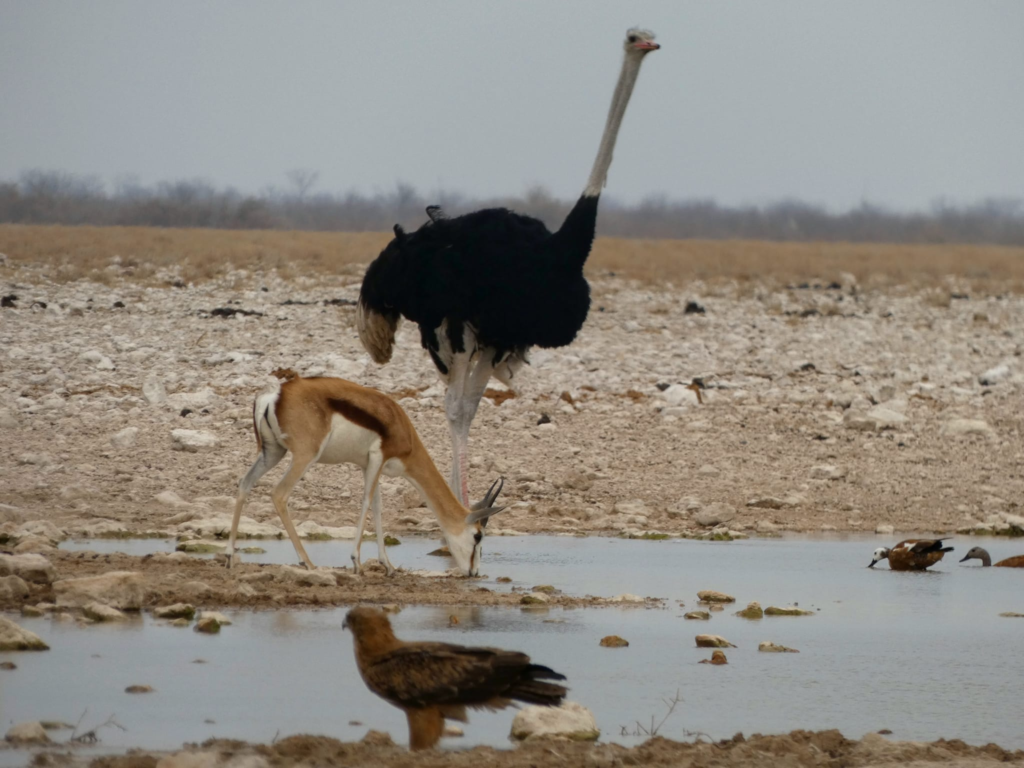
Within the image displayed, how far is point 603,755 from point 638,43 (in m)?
8.30

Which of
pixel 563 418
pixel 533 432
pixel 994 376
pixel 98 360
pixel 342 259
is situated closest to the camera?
pixel 533 432

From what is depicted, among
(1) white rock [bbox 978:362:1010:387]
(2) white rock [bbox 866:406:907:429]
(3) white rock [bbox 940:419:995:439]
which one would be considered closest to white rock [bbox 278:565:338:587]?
(2) white rock [bbox 866:406:907:429]

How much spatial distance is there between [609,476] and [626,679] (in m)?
7.25

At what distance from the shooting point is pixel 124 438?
13586 mm

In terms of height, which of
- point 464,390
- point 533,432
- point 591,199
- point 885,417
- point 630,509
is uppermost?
point 591,199

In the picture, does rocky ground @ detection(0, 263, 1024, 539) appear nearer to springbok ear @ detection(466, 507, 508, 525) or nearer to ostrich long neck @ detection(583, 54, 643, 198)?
springbok ear @ detection(466, 507, 508, 525)

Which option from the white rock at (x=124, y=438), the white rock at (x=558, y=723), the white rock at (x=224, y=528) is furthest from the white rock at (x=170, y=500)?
the white rock at (x=558, y=723)

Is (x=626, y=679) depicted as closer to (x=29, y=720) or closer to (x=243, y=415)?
(x=29, y=720)

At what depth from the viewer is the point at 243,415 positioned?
14.7 metres

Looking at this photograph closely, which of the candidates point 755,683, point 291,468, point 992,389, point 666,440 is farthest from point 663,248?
point 755,683

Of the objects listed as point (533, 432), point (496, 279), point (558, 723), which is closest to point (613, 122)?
point (496, 279)

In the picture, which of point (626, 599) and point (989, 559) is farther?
point (989, 559)

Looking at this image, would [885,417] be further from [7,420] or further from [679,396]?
[7,420]

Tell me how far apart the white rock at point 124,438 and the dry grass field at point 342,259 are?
8.37 meters
